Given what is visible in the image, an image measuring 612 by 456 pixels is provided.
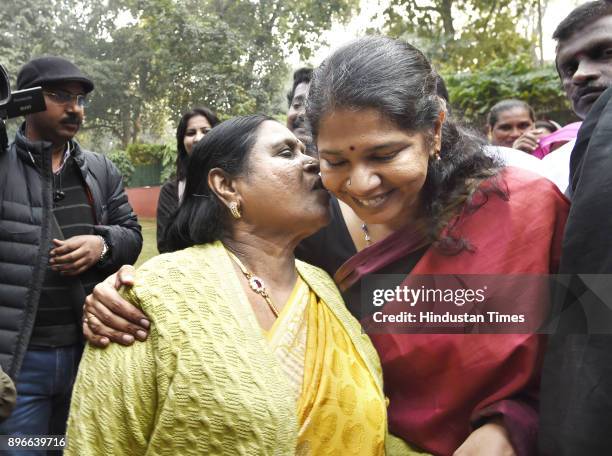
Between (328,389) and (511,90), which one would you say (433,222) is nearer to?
(328,389)

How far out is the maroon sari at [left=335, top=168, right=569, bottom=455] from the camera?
1492 millimetres

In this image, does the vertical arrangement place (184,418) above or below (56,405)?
above

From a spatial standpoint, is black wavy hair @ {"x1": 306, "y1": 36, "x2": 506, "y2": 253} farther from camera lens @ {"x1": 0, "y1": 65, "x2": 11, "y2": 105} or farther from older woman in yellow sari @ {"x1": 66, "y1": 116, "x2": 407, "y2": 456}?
camera lens @ {"x1": 0, "y1": 65, "x2": 11, "y2": 105}

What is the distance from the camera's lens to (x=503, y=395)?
1496 millimetres

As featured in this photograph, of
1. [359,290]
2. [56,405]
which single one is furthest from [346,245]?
[56,405]

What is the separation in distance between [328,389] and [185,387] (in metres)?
0.38

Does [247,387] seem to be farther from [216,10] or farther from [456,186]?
[216,10]

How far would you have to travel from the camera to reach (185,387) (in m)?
1.43

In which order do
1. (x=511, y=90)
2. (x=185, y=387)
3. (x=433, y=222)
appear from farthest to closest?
(x=511, y=90) → (x=433, y=222) → (x=185, y=387)

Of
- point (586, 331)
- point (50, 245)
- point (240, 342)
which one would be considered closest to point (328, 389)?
point (240, 342)

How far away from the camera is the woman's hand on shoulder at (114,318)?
1.52 meters

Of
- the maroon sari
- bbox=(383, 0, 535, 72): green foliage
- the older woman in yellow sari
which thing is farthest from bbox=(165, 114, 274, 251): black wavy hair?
bbox=(383, 0, 535, 72): green foliage

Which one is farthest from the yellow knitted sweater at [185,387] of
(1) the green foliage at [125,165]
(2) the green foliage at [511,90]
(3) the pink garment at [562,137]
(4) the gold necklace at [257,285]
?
(1) the green foliage at [125,165]

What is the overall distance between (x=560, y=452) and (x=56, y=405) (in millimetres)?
2171
